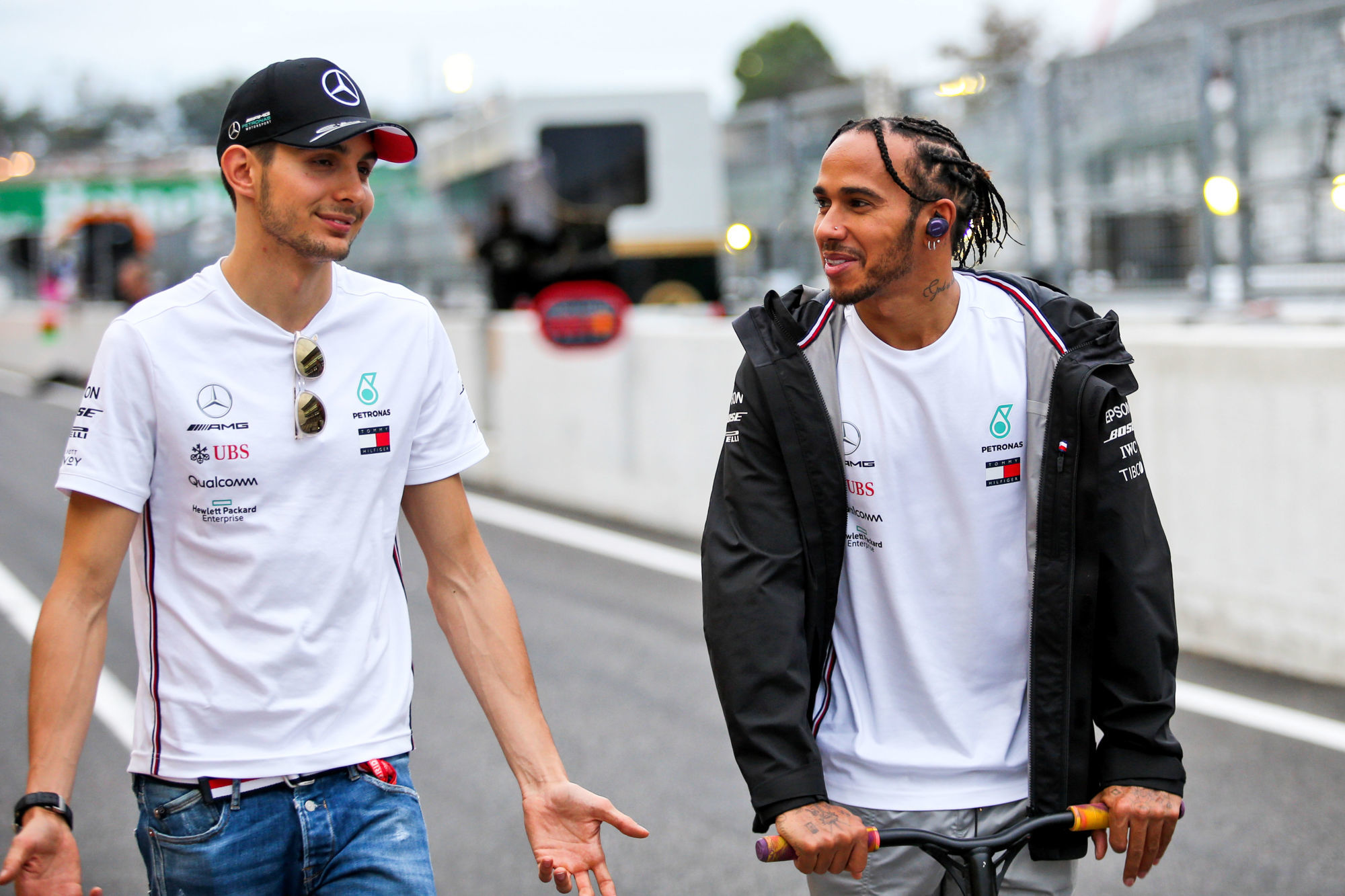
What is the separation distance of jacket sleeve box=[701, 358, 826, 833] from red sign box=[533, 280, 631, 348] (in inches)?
322

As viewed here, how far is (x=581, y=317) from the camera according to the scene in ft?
36.0

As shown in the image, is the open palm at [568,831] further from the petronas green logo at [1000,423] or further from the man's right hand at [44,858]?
the petronas green logo at [1000,423]

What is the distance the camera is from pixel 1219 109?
8.12m

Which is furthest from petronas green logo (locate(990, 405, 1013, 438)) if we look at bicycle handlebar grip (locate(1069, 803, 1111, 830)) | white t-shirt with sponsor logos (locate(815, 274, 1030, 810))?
bicycle handlebar grip (locate(1069, 803, 1111, 830))

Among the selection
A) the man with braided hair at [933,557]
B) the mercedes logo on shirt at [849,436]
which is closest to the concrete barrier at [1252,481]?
the man with braided hair at [933,557]

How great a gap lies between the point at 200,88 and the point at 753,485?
453 ft

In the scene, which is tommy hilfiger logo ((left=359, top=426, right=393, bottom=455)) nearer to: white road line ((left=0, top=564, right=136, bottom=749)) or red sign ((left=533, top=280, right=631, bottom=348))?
Answer: white road line ((left=0, top=564, right=136, bottom=749))

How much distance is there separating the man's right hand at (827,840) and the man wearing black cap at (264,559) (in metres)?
0.26

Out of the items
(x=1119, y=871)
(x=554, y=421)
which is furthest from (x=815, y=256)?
(x=1119, y=871)

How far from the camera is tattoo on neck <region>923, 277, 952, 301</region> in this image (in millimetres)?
2689

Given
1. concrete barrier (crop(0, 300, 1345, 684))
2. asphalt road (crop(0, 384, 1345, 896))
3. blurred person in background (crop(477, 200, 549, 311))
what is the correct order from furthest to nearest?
blurred person in background (crop(477, 200, 549, 311))
concrete barrier (crop(0, 300, 1345, 684))
asphalt road (crop(0, 384, 1345, 896))

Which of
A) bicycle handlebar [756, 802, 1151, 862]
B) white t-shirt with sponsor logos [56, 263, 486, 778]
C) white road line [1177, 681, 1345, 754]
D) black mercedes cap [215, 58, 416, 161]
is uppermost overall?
black mercedes cap [215, 58, 416, 161]

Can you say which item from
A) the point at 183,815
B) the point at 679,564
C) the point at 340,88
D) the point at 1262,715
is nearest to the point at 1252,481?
the point at 1262,715

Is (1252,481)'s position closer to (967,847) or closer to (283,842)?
(967,847)
